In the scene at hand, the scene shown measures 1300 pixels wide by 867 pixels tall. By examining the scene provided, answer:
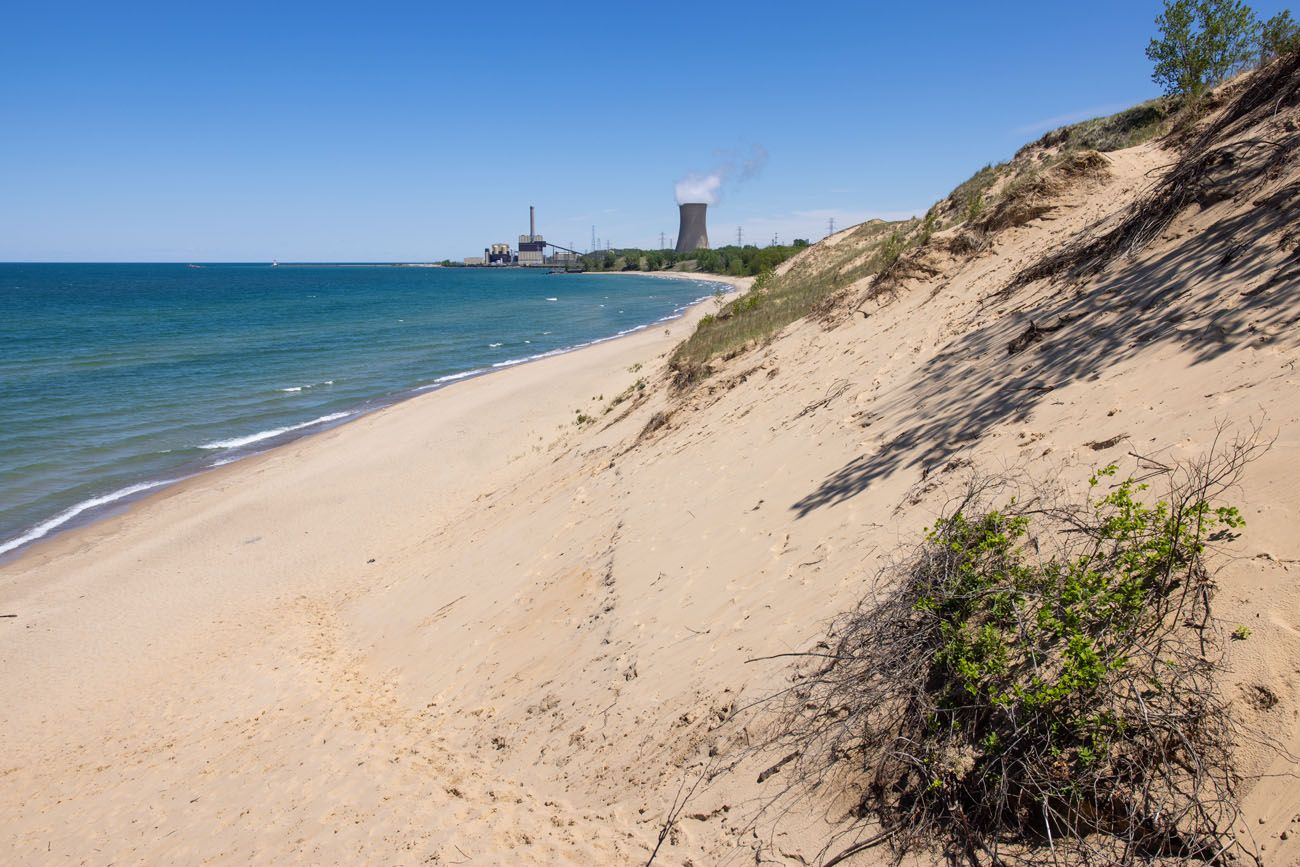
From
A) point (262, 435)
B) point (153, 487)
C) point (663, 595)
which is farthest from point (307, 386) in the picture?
point (663, 595)

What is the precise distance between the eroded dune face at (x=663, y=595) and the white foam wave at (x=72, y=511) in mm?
1295

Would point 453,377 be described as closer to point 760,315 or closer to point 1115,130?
point 760,315

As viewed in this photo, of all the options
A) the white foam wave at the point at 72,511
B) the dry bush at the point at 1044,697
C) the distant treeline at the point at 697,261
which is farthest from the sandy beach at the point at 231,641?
the distant treeline at the point at 697,261

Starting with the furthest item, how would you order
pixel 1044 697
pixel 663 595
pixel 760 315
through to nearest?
pixel 760 315
pixel 663 595
pixel 1044 697

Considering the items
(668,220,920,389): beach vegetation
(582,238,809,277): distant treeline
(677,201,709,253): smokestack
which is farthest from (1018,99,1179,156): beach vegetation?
(677,201,709,253): smokestack

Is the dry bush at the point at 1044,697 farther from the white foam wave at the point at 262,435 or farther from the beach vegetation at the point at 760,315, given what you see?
the white foam wave at the point at 262,435

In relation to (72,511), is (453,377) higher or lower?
higher

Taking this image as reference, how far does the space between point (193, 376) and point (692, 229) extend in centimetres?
12454

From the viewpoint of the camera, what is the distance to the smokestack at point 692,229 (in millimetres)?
142000

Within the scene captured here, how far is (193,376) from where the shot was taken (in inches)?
1225

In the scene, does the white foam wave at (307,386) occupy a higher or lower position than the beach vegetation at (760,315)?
lower

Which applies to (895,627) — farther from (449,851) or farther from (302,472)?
(302,472)

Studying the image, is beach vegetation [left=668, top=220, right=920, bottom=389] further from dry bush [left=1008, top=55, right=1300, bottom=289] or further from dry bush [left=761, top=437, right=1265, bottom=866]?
dry bush [left=761, top=437, right=1265, bottom=866]

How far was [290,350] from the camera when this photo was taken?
39.2m
